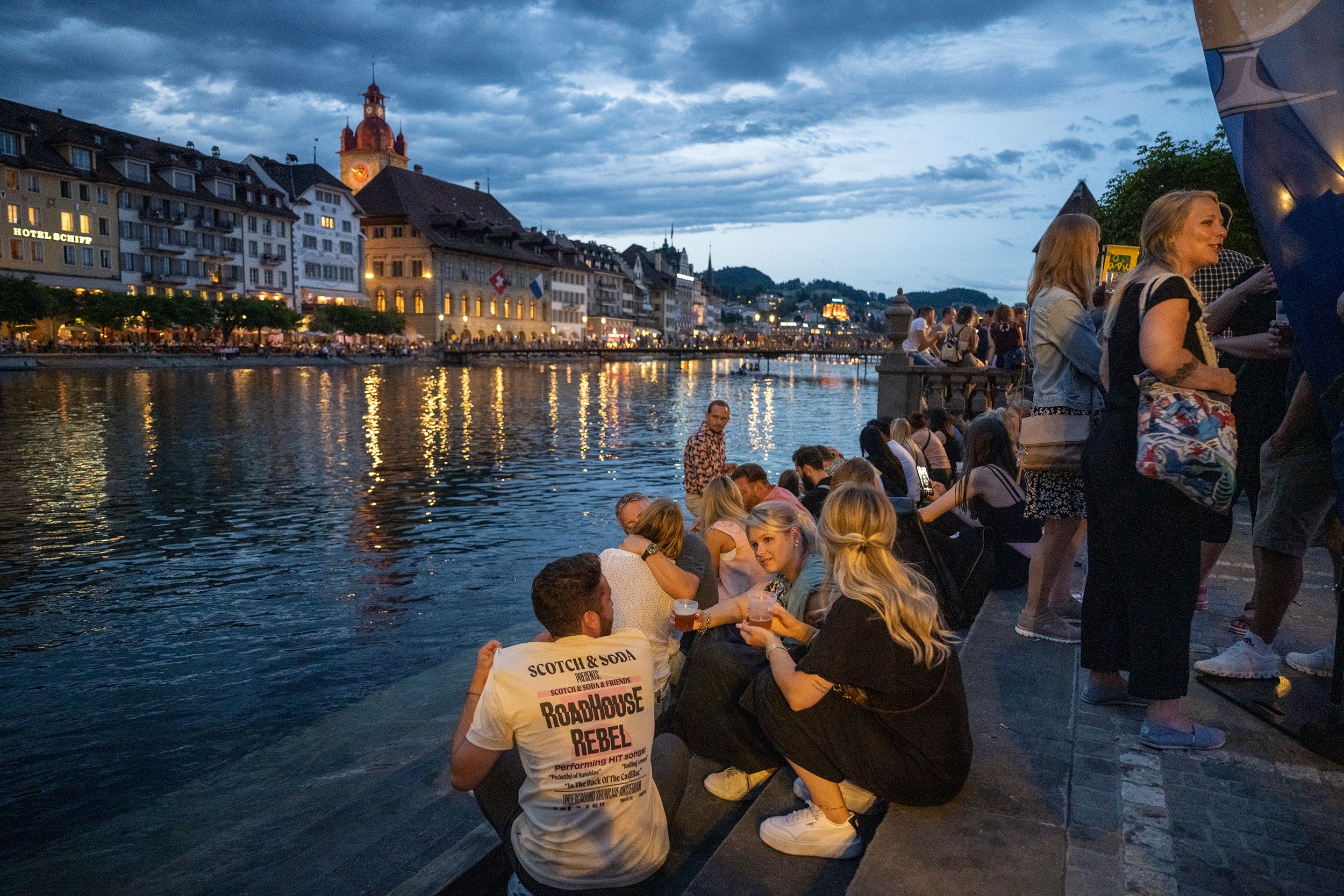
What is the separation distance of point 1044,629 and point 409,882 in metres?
3.53

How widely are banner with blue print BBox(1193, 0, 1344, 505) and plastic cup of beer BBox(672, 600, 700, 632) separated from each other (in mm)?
2547

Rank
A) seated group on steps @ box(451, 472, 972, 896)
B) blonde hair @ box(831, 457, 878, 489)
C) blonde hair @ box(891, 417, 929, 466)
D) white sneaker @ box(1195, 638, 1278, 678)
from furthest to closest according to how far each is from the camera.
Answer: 1. blonde hair @ box(891, 417, 929, 466)
2. blonde hair @ box(831, 457, 878, 489)
3. white sneaker @ box(1195, 638, 1278, 678)
4. seated group on steps @ box(451, 472, 972, 896)

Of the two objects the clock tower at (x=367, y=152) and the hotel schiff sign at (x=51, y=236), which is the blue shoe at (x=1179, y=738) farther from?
the clock tower at (x=367, y=152)

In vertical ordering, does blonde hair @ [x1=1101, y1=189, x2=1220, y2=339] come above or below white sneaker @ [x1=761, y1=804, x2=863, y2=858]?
above

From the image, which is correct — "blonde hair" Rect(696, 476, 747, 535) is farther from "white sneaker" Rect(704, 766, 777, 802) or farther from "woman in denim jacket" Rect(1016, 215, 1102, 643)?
"white sneaker" Rect(704, 766, 777, 802)

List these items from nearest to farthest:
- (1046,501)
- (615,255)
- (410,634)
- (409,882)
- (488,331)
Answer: (409,882) < (1046,501) < (410,634) < (488,331) < (615,255)

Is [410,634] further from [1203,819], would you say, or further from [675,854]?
[1203,819]

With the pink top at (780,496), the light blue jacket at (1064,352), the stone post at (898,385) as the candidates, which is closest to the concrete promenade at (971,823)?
the light blue jacket at (1064,352)

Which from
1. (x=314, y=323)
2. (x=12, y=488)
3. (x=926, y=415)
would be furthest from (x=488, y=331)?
(x=926, y=415)

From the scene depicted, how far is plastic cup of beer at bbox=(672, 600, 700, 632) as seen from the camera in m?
3.85

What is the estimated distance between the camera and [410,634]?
29.6 feet

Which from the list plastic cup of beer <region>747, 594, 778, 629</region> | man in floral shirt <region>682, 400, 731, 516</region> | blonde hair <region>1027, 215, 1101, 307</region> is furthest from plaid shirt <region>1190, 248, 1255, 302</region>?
man in floral shirt <region>682, 400, 731, 516</region>

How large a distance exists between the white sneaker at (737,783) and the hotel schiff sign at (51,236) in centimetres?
6904

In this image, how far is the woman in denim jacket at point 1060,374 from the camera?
4883 millimetres
